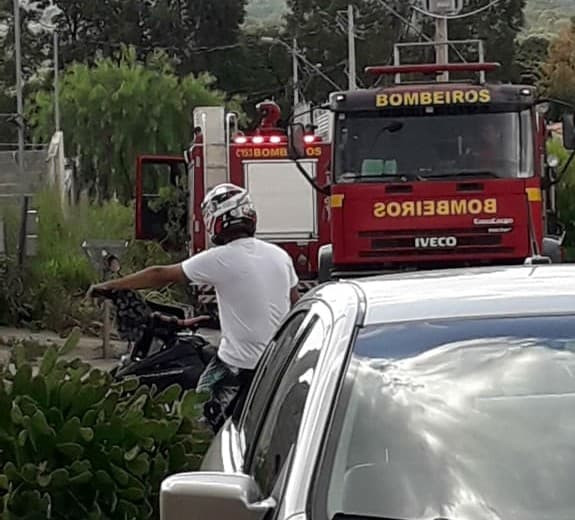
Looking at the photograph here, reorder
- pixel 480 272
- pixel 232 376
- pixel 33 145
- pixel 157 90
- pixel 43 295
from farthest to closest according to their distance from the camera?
pixel 33 145, pixel 157 90, pixel 43 295, pixel 232 376, pixel 480 272

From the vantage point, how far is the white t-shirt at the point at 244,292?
719cm

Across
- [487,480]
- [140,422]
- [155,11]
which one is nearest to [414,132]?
[140,422]

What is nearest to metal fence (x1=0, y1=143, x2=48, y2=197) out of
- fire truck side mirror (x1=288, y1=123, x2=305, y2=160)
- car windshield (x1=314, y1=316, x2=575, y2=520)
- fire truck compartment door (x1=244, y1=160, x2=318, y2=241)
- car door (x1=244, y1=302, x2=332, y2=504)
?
fire truck compartment door (x1=244, y1=160, x2=318, y2=241)

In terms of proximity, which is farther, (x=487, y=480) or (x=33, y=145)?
(x=33, y=145)

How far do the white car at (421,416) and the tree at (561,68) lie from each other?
180 ft

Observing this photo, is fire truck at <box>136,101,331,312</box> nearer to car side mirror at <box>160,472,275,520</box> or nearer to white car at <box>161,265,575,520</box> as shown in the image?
white car at <box>161,265,575,520</box>

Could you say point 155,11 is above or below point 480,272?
above

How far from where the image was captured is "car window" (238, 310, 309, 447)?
4.55 meters

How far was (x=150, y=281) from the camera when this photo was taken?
7.48 m

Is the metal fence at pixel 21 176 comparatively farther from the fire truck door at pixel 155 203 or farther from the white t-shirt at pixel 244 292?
the white t-shirt at pixel 244 292

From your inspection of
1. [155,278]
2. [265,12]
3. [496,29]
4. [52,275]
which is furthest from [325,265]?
[265,12]

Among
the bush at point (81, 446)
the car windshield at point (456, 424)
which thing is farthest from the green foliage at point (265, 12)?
the car windshield at point (456, 424)

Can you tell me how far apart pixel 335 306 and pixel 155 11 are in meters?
67.8

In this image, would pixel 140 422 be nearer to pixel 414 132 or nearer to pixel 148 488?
pixel 148 488
